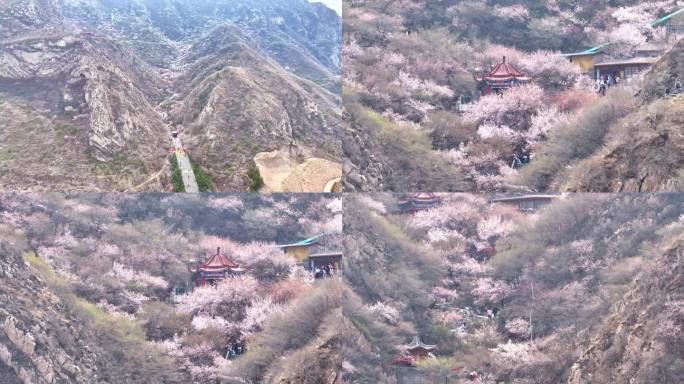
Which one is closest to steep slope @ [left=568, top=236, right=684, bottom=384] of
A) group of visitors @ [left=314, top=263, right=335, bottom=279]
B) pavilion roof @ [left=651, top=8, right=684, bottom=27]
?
pavilion roof @ [left=651, top=8, right=684, bottom=27]

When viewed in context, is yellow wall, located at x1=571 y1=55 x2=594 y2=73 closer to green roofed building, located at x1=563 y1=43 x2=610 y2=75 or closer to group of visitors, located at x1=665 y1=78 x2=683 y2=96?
green roofed building, located at x1=563 y1=43 x2=610 y2=75

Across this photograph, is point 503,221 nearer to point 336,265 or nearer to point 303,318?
point 336,265

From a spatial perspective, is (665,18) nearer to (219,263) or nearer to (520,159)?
(520,159)

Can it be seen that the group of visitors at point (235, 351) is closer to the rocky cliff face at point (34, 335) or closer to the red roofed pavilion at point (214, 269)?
the red roofed pavilion at point (214, 269)

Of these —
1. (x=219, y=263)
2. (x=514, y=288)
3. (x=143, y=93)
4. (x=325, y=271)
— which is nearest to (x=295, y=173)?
(x=325, y=271)

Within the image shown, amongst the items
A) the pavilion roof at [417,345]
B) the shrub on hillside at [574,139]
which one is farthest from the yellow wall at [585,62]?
the pavilion roof at [417,345]

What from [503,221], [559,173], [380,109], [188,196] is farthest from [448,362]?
[188,196]
